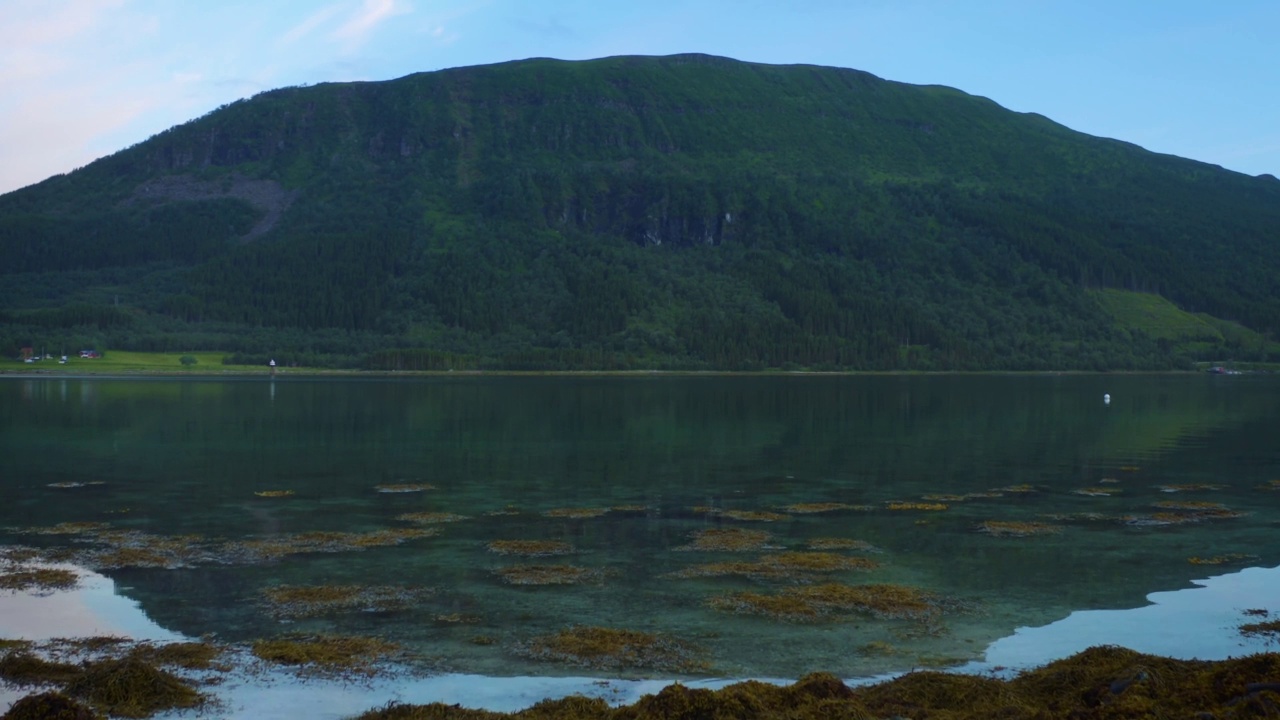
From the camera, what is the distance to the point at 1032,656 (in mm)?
19688

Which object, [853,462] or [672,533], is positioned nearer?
[672,533]

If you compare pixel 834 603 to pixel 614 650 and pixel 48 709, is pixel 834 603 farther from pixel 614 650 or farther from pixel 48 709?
pixel 48 709

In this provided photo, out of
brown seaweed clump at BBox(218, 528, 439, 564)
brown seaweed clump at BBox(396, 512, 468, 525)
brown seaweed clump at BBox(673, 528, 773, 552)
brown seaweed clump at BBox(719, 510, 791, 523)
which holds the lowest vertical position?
brown seaweed clump at BBox(719, 510, 791, 523)

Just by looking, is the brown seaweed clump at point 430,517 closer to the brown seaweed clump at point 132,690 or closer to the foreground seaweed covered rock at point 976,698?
the brown seaweed clump at point 132,690

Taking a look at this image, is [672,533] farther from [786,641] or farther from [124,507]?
[124,507]

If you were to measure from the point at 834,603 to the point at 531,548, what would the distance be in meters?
9.03

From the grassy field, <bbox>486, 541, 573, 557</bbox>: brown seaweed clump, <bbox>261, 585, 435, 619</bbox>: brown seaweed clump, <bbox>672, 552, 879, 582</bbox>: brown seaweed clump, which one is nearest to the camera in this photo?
<bbox>261, 585, 435, 619</bbox>: brown seaweed clump

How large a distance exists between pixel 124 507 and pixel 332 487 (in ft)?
24.9

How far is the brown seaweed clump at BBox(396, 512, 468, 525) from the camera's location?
3338 centimetres

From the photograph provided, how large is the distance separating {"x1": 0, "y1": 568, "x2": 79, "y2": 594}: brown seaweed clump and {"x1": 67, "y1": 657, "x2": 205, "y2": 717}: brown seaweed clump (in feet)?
26.1

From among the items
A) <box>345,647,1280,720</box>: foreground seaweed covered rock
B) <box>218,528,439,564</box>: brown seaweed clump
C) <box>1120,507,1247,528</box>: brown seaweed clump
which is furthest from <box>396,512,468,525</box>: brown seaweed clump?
<box>1120,507,1247,528</box>: brown seaweed clump

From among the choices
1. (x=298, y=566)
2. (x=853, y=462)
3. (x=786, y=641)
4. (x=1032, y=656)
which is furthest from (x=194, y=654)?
(x=853, y=462)

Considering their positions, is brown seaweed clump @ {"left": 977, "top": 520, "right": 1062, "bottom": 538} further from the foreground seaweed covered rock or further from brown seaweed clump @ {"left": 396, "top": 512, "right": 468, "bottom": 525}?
brown seaweed clump @ {"left": 396, "top": 512, "right": 468, "bottom": 525}

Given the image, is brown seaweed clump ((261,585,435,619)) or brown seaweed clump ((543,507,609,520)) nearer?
brown seaweed clump ((261,585,435,619))
